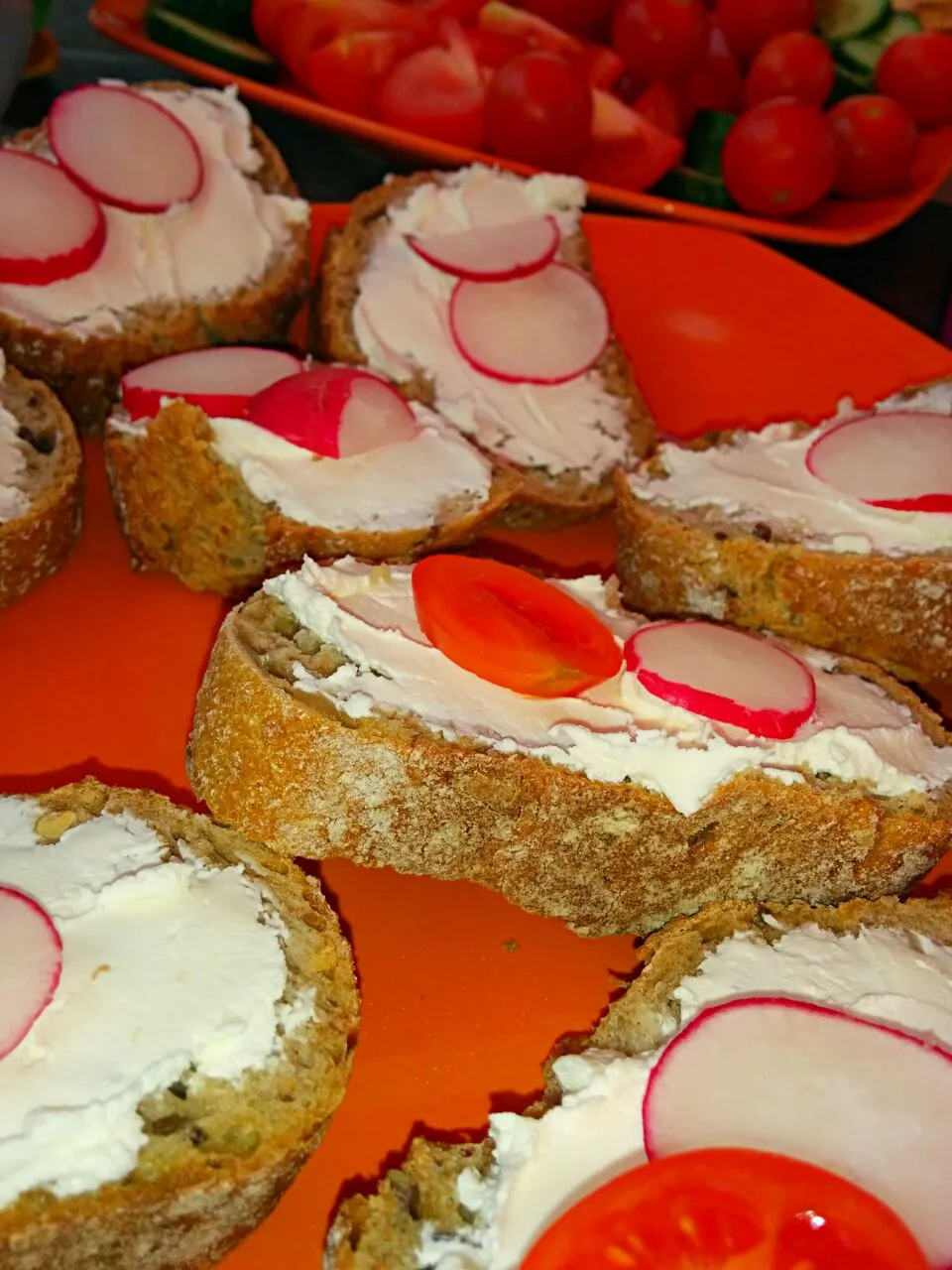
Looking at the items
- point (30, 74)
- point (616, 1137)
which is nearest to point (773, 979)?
point (616, 1137)

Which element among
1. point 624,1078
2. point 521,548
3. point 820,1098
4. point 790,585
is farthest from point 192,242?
point 820,1098

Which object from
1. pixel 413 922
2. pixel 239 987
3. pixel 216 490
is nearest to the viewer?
pixel 239 987

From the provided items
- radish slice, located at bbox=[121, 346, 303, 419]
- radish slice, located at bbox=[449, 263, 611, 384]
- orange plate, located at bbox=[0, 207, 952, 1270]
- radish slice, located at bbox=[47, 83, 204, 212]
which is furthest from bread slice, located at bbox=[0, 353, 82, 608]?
radish slice, located at bbox=[449, 263, 611, 384]

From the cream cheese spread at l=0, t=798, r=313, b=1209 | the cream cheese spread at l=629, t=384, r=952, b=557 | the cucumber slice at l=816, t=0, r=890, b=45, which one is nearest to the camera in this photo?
the cream cheese spread at l=0, t=798, r=313, b=1209

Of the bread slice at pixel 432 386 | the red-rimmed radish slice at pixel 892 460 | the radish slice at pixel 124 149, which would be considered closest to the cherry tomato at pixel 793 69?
the bread slice at pixel 432 386

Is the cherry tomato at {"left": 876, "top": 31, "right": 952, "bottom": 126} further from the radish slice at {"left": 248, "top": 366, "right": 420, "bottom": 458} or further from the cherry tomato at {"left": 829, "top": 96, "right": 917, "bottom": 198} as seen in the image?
the radish slice at {"left": 248, "top": 366, "right": 420, "bottom": 458}

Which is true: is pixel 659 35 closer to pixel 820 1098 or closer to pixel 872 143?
pixel 872 143

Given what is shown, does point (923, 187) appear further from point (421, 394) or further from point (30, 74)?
point (30, 74)
